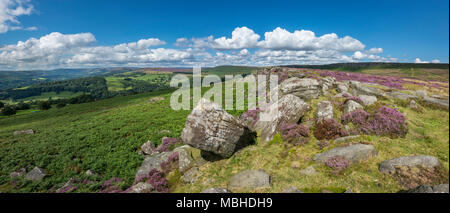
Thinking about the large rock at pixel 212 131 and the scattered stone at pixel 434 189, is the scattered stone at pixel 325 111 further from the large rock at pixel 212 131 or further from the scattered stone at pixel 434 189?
the scattered stone at pixel 434 189

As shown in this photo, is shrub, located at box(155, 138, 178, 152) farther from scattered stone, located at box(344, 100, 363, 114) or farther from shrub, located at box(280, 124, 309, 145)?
scattered stone, located at box(344, 100, 363, 114)

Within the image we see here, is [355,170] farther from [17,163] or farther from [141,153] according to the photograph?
[17,163]

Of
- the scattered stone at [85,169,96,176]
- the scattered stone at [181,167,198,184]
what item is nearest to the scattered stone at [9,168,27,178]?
the scattered stone at [85,169,96,176]

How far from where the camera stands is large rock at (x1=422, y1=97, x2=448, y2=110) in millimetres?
13625

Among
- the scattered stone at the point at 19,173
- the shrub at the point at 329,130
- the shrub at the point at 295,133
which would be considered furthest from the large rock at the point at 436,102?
the scattered stone at the point at 19,173

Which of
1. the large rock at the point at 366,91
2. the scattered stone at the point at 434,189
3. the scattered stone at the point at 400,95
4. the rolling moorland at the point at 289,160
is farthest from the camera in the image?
the large rock at the point at 366,91

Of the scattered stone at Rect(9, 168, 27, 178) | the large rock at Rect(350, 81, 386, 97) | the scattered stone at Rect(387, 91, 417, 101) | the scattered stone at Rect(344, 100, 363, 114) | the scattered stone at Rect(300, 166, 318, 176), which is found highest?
the large rock at Rect(350, 81, 386, 97)

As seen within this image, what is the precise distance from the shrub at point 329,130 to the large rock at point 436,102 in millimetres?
9159

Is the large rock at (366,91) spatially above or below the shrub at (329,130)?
above

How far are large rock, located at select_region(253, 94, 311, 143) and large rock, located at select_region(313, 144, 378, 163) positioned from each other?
408cm

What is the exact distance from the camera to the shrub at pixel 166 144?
17.8 m

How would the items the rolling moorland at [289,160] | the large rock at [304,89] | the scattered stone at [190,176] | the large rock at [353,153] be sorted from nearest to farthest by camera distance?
the rolling moorland at [289,160], the large rock at [353,153], the scattered stone at [190,176], the large rock at [304,89]

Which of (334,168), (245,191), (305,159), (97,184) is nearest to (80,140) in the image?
(97,184)

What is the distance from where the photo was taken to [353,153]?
980cm
